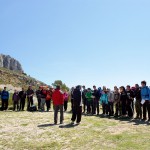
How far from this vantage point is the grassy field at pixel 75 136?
11883 mm

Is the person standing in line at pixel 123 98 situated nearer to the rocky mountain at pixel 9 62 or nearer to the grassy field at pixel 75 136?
the grassy field at pixel 75 136

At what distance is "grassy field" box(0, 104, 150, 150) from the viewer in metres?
11.9

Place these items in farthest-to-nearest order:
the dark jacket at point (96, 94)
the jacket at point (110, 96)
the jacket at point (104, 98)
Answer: the dark jacket at point (96, 94) → the jacket at point (104, 98) → the jacket at point (110, 96)

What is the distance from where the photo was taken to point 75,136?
13625mm

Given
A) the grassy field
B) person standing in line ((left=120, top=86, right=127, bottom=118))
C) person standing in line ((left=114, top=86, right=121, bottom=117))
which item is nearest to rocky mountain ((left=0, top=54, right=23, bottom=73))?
person standing in line ((left=114, top=86, right=121, bottom=117))

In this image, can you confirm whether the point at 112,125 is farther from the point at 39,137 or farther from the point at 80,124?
the point at 39,137

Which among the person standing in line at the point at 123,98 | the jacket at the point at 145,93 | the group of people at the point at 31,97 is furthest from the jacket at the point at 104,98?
the group of people at the point at 31,97

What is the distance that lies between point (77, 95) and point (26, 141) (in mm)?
5692

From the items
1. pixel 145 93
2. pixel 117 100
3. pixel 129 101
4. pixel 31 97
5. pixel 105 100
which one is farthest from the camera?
pixel 31 97

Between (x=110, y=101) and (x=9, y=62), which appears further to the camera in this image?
(x=9, y=62)

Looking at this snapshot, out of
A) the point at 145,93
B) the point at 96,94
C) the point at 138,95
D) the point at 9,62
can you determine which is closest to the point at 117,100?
the point at 138,95

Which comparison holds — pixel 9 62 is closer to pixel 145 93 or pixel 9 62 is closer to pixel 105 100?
pixel 105 100

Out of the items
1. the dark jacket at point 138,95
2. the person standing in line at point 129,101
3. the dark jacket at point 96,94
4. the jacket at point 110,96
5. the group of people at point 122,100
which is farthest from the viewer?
the dark jacket at point 96,94

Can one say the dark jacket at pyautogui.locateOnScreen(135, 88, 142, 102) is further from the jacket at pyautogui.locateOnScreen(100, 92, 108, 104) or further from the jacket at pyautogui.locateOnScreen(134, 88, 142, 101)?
the jacket at pyautogui.locateOnScreen(100, 92, 108, 104)
